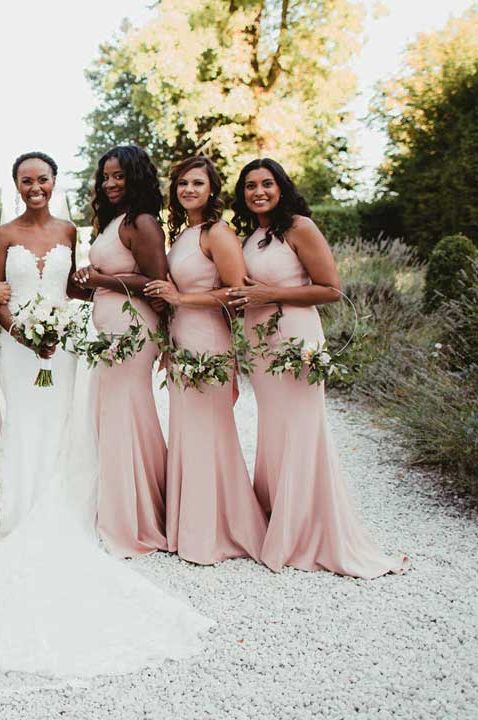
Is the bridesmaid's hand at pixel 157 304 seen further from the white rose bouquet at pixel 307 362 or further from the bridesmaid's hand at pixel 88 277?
the white rose bouquet at pixel 307 362

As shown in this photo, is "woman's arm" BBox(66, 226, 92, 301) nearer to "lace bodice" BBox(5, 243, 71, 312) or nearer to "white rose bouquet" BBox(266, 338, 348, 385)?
"lace bodice" BBox(5, 243, 71, 312)

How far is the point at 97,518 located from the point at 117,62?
23203 mm

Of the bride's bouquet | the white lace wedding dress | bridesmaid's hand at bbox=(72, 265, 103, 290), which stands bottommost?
the white lace wedding dress

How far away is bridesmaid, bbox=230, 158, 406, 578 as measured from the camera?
12.4ft

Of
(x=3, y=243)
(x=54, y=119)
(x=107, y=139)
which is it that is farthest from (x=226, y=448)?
(x=54, y=119)

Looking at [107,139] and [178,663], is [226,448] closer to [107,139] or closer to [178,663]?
[178,663]

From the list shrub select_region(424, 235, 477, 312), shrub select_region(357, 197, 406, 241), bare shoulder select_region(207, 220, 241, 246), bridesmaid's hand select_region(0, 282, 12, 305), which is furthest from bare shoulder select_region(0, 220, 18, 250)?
shrub select_region(357, 197, 406, 241)

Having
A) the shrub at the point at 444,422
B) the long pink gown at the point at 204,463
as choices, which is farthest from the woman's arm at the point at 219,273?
the shrub at the point at 444,422

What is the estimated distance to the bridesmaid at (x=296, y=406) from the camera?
3779mm

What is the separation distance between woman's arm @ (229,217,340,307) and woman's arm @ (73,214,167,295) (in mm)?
515

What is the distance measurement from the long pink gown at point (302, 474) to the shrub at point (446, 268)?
5.61 metres

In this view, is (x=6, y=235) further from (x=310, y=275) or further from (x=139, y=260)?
(x=310, y=275)

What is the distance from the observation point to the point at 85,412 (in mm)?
4340

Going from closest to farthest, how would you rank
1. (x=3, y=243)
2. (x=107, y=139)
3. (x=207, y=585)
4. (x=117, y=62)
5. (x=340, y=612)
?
(x=340, y=612) → (x=207, y=585) → (x=3, y=243) → (x=117, y=62) → (x=107, y=139)
